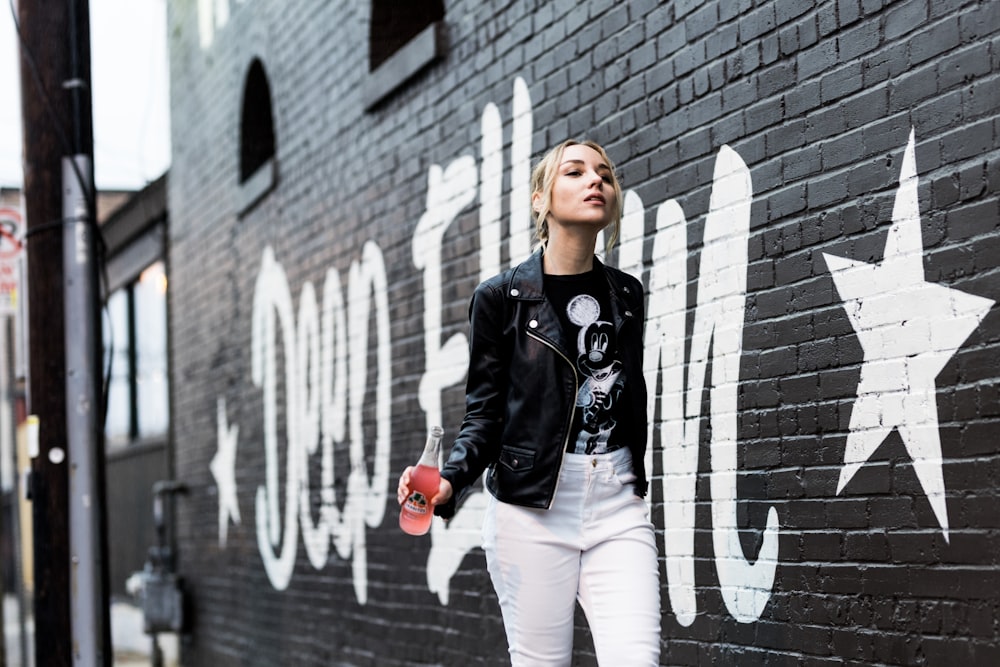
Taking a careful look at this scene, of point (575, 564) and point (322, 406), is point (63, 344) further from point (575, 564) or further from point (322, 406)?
point (575, 564)

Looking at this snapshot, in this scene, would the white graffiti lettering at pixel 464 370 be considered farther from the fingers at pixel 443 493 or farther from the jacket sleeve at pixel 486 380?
the fingers at pixel 443 493

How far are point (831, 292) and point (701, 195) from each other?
3.04 feet

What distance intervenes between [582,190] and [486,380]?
23.9 inches

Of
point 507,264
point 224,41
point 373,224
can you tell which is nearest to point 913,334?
point 507,264

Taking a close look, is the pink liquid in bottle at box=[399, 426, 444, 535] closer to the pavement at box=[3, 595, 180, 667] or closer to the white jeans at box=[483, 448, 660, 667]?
the white jeans at box=[483, 448, 660, 667]

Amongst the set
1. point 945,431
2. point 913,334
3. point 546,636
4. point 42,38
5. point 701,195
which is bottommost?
point 546,636

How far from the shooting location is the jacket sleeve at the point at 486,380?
437cm

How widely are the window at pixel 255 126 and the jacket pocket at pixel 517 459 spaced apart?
7447 millimetres

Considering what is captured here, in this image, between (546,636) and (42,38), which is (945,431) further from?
(42,38)

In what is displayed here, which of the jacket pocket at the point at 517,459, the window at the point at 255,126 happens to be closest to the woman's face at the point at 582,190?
the jacket pocket at the point at 517,459

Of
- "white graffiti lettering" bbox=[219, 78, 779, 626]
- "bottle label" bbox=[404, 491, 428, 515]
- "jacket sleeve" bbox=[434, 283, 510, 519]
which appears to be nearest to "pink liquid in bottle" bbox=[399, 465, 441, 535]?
"bottle label" bbox=[404, 491, 428, 515]

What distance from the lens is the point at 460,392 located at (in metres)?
7.71

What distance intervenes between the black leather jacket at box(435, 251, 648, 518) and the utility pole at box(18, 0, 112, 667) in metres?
4.12

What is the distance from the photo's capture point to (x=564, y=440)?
4.28 meters
